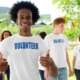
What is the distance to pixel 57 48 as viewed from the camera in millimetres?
4559

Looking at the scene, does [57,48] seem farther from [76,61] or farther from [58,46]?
[76,61]

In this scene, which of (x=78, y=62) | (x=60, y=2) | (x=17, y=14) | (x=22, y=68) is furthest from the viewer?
(x=78, y=62)

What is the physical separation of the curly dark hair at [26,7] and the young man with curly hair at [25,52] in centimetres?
7

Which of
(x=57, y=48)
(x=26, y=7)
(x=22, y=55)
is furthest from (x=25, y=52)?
(x=57, y=48)

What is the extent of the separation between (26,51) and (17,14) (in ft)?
1.23

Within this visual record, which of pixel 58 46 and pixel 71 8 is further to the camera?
pixel 71 8

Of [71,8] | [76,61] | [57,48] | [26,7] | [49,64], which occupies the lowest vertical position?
[76,61]

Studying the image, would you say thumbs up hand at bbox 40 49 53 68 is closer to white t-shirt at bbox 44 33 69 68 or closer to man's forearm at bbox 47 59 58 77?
man's forearm at bbox 47 59 58 77

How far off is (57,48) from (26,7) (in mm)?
2065

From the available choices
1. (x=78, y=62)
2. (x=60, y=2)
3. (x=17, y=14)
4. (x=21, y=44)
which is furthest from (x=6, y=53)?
(x=78, y=62)

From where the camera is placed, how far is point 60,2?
4.54 metres

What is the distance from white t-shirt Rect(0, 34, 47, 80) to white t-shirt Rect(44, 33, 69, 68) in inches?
81.4

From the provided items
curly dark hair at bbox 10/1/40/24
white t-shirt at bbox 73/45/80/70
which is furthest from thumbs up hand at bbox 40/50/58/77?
white t-shirt at bbox 73/45/80/70

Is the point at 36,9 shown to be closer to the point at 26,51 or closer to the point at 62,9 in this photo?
the point at 26,51
